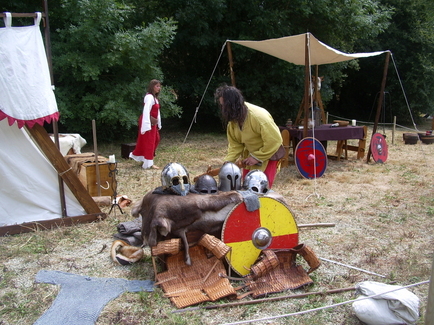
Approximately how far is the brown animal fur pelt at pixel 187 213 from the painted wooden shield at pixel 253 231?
13cm

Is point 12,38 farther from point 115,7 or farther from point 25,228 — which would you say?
point 115,7

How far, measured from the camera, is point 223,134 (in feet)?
41.6

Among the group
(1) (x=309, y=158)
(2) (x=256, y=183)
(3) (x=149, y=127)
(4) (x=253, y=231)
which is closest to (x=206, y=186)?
(2) (x=256, y=183)

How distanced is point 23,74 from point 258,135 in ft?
7.38

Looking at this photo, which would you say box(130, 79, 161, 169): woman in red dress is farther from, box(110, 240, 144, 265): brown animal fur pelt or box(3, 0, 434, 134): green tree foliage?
box(110, 240, 144, 265): brown animal fur pelt

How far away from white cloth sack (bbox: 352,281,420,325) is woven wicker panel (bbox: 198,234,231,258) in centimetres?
90

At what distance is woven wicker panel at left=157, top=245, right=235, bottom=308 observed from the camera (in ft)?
8.96

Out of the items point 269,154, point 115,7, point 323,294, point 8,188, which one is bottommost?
Result: point 323,294

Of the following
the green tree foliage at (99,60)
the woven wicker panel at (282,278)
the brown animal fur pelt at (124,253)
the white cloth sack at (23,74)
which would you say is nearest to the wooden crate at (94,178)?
the white cloth sack at (23,74)

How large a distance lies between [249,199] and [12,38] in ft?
8.51

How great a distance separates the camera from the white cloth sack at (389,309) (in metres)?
2.38

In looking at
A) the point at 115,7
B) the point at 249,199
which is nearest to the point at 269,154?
the point at 249,199

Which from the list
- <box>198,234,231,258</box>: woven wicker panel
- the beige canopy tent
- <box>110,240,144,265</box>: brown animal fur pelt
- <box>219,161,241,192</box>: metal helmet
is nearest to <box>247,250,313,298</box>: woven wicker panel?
<box>198,234,231,258</box>: woven wicker panel

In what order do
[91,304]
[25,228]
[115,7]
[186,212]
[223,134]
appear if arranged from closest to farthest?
[91,304] → [186,212] → [25,228] → [115,7] → [223,134]
